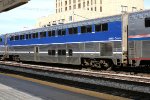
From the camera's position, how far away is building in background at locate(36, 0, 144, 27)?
370 feet

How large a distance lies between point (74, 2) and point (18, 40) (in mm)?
119861

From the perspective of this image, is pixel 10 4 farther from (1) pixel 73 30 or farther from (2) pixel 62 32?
(2) pixel 62 32

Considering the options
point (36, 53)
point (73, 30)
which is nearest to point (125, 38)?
point (73, 30)

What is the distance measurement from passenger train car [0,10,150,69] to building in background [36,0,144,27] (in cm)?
7088

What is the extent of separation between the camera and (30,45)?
3406cm

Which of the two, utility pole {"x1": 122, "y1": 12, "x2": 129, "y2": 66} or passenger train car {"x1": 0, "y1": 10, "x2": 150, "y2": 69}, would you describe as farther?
utility pole {"x1": 122, "y1": 12, "x2": 129, "y2": 66}

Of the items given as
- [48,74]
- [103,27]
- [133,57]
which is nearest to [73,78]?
[48,74]

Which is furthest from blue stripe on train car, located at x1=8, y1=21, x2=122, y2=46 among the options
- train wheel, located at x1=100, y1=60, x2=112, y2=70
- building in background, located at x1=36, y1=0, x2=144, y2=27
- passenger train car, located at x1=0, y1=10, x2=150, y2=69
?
building in background, located at x1=36, y1=0, x2=144, y2=27

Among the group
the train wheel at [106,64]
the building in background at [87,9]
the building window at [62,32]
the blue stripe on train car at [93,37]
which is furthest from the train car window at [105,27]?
the building in background at [87,9]

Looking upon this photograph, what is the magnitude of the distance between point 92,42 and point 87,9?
121 meters

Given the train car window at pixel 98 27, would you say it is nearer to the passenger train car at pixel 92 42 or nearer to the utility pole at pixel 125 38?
the passenger train car at pixel 92 42

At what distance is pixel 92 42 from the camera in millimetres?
24031

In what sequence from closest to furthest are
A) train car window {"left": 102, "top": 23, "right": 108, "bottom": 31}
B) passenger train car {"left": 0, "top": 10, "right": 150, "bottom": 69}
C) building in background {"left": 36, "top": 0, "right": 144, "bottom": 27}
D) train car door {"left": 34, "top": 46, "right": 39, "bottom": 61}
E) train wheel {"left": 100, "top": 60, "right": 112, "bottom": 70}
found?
passenger train car {"left": 0, "top": 10, "right": 150, "bottom": 69} < train car window {"left": 102, "top": 23, "right": 108, "bottom": 31} < train wheel {"left": 100, "top": 60, "right": 112, "bottom": 70} < train car door {"left": 34, "top": 46, "right": 39, "bottom": 61} < building in background {"left": 36, "top": 0, "right": 144, "bottom": 27}

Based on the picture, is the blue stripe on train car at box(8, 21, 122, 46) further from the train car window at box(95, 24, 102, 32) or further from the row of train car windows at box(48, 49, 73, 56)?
the row of train car windows at box(48, 49, 73, 56)
